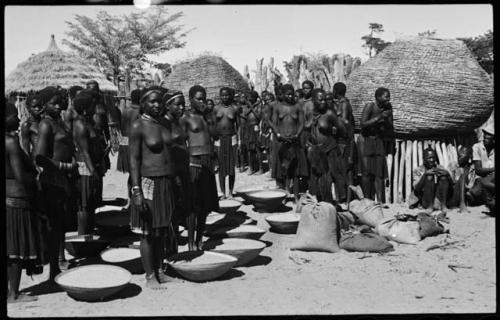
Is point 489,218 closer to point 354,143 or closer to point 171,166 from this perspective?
point 354,143

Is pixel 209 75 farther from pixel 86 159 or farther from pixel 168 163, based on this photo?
pixel 168 163

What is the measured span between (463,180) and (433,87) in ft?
5.00

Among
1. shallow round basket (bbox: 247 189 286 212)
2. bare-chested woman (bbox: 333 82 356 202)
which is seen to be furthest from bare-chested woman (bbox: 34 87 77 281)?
bare-chested woman (bbox: 333 82 356 202)

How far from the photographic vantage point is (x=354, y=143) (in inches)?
340

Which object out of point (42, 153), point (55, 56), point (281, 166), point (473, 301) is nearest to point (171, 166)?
point (42, 153)

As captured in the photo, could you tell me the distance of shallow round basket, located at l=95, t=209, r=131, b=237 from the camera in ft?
21.2

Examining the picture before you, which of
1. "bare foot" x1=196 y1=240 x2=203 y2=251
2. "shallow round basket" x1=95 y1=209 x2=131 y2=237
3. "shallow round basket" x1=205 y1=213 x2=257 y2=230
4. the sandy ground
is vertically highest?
"shallow round basket" x1=95 y1=209 x2=131 y2=237

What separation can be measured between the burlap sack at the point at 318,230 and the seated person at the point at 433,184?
2.29 m

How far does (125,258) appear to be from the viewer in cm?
557

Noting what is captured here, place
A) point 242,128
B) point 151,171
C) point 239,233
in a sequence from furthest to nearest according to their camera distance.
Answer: point 242,128 < point 239,233 < point 151,171

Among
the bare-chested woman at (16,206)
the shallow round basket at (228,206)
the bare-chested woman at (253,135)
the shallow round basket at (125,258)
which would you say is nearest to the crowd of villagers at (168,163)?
the bare-chested woman at (16,206)

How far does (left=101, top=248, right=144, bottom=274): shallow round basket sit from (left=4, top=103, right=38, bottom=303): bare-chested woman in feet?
3.48

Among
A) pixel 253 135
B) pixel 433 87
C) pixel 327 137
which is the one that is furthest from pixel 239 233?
pixel 253 135

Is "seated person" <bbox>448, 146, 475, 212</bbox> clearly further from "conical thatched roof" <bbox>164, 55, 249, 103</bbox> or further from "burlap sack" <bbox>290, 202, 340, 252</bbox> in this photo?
"conical thatched roof" <bbox>164, 55, 249, 103</bbox>
